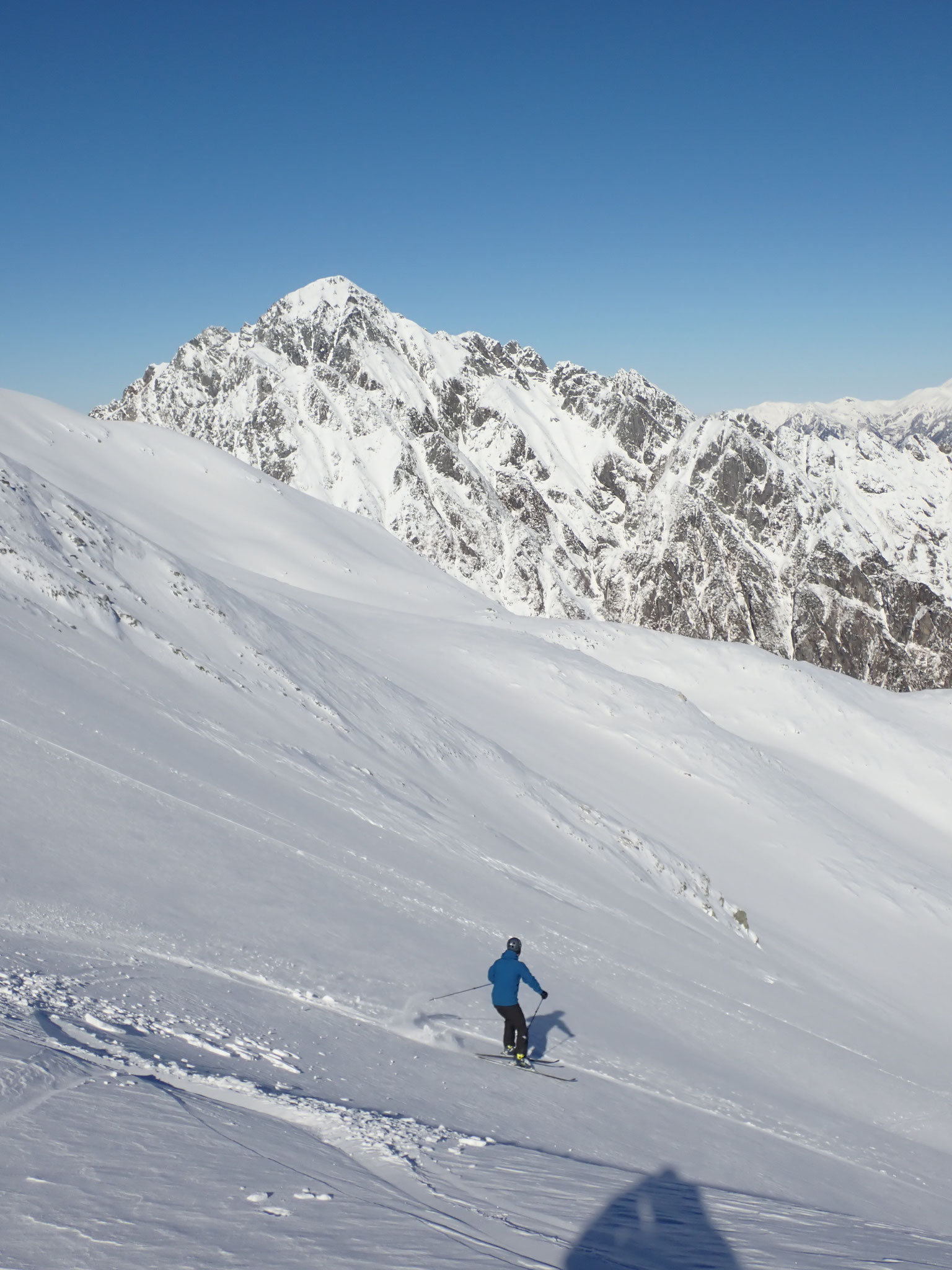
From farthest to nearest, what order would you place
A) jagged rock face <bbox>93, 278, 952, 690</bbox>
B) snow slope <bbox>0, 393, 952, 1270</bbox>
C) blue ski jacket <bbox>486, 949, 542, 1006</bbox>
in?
jagged rock face <bbox>93, 278, 952, 690</bbox> → blue ski jacket <bbox>486, 949, 542, 1006</bbox> → snow slope <bbox>0, 393, 952, 1270</bbox>

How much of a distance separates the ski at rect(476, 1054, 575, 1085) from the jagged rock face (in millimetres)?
155572

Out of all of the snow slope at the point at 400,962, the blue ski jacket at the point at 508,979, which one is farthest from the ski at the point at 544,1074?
the blue ski jacket at the point at 508,979

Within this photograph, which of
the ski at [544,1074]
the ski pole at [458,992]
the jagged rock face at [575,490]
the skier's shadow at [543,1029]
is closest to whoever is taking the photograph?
the ski at [544,1074]

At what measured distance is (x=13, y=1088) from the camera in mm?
4488

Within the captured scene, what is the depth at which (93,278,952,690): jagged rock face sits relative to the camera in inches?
6668

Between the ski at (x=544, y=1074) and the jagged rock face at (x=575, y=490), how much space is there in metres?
156

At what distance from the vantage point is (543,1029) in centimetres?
980

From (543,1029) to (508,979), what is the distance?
1358 millimetres

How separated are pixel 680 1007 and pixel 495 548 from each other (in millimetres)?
159716

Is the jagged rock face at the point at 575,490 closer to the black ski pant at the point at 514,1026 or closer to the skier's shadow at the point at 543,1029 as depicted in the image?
the skier's shadow at the point at 543,1029

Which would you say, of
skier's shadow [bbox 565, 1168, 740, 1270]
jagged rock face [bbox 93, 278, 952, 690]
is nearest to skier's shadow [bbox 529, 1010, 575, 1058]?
skier's shadow [bbox 565, 1168, 740, 1270]

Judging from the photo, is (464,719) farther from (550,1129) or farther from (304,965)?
(550,1129)

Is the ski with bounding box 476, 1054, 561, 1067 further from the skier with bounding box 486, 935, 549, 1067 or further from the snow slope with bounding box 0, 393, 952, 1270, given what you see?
the snow slope with bounding box 0, 393, 952, 1270

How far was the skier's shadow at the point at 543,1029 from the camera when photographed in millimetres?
9250
